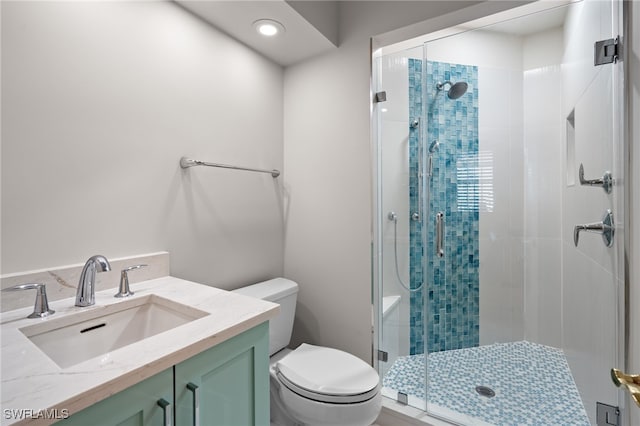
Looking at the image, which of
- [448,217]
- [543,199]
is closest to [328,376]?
[448,217]

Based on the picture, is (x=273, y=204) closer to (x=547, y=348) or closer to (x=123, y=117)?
(x=123, y=117)

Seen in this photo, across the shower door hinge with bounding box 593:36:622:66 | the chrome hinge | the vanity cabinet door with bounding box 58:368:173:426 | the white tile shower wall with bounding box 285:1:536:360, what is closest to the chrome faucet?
the vanity cabinet door with bounding box 58:368:173:426

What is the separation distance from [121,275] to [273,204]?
0.99m

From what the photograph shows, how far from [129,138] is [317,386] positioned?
4.22ft

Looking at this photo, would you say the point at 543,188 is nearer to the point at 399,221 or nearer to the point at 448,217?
the point at 448,217

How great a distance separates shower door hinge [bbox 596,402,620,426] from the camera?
3.94ft

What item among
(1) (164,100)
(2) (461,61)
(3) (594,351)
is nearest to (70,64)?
(1) (164,100)

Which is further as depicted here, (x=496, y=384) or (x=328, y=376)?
(x=496, y=384)

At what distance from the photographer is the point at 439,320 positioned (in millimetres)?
1837

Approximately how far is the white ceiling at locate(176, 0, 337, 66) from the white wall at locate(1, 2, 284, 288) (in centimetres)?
7

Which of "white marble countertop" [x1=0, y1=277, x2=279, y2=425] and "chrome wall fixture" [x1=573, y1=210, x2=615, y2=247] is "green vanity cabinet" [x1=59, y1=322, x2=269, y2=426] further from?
"chrome wall fixture" [x1=573, y1=210, x2=615, y2=247]

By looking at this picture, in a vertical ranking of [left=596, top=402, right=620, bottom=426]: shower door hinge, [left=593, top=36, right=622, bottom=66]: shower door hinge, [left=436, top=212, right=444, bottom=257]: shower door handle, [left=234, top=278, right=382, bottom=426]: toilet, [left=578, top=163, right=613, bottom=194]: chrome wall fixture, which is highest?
[left=593, top=36, right=622, bottom=66]: shower door hinge

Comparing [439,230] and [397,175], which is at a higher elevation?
[397,175]

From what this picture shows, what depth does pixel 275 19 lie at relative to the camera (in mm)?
1538
